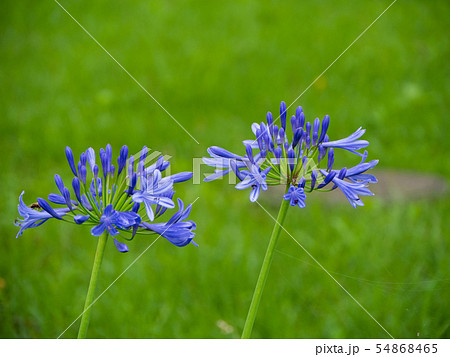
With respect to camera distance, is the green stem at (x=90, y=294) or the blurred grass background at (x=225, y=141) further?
the blurred grass background at (x=225, y=141)

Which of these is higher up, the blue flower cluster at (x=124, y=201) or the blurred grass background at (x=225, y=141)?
the blurred grass background at (x=225, y=141)

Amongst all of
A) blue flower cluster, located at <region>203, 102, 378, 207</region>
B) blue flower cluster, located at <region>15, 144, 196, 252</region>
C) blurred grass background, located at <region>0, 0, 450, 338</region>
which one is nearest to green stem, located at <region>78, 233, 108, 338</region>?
blue flower cluster, located at <region>15, 144, 196, 252</region>

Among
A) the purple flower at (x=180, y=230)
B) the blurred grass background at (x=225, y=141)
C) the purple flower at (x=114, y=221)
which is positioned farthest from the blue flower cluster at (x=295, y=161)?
the blurred grass background at (x=225, y=141)

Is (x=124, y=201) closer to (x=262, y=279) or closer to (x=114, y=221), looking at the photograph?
(x=114, y=221)

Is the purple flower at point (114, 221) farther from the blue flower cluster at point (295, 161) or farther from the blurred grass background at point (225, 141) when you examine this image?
the blurred grass background at point (225, 141)

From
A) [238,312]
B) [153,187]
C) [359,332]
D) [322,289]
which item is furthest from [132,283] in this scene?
[153,187]

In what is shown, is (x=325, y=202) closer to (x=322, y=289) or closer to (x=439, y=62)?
(x=322, y=289)

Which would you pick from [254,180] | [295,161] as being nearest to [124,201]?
[254,180]

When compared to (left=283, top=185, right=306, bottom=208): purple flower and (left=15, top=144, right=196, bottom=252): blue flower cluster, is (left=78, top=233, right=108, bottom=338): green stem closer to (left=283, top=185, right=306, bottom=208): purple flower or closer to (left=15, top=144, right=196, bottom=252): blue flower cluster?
(left=15, top=144, right=196, bottom=252): blue flower cluster
